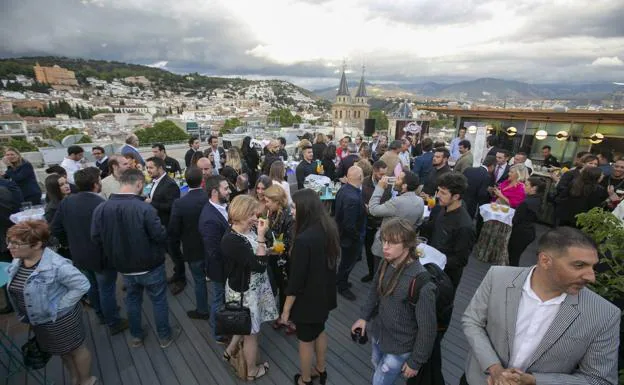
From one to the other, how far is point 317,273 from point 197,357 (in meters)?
1.70

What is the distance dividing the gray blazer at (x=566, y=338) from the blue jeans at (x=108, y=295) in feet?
10.5

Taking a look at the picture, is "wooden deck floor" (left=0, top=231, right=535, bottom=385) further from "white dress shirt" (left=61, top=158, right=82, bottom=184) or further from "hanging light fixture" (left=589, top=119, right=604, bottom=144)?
"hanging light fixture" (left=589, top=119, right=604, bottom=144)

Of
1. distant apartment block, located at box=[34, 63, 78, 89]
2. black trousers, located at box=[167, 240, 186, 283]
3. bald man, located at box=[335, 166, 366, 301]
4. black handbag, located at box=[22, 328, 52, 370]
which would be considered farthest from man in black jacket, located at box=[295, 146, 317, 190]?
distant apartment block, located at box=[34, 63, 78, 89]

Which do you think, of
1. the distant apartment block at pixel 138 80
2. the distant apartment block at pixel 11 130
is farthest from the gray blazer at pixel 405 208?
the distant apartment block at pixel 138 80

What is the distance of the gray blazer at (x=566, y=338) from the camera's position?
1.24 meters

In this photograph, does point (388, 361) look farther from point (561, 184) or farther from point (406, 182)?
point (561, 184)

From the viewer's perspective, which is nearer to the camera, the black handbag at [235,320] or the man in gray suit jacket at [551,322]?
the man in gray suit jacket at [551,322]

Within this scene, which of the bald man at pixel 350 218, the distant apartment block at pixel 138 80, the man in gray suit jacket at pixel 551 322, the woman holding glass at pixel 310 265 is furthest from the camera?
the distant apartment block at pixel 138 80

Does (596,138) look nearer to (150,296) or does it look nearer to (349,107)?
(150,296)

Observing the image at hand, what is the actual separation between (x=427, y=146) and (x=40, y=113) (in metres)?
112

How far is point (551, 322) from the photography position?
1317 millimetres

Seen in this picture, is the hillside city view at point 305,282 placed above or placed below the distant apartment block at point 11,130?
above

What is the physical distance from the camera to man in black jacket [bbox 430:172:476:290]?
7.98ft

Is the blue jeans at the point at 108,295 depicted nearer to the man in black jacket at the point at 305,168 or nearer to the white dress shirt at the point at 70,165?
the white dress shirt at the point at 70,165
